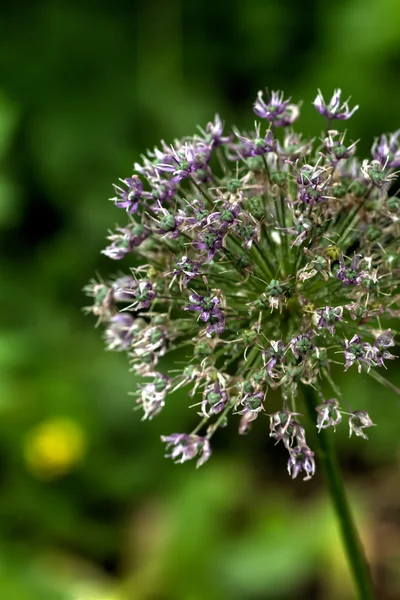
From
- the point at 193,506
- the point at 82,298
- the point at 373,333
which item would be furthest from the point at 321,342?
the point at 82,298

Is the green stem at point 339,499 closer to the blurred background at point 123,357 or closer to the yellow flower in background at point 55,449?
the blurred background at point 123,357

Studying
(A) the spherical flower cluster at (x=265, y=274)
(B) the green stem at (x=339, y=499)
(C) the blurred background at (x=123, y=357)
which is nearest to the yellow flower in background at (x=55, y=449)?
(C) the blurred background at (x=123, y=357)

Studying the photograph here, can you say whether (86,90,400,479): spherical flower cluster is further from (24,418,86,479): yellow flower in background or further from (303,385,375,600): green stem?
(24,418,86,479): yellow flower in background

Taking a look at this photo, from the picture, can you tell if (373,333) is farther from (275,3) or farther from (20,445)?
(275,3)

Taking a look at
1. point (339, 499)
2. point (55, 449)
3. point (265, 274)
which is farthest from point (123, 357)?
point (339, 499)

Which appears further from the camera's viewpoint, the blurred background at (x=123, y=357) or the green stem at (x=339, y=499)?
the blurred background at (x=123, y=357)

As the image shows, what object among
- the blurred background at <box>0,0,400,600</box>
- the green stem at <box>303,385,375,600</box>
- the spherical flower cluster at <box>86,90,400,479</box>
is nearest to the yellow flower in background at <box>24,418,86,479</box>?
the blurred background at <box>0,0,400,600</box>
